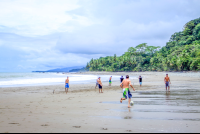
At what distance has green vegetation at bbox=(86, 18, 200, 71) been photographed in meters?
70.0

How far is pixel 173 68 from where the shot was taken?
7831cm

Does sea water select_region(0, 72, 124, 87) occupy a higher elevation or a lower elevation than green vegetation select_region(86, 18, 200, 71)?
lower

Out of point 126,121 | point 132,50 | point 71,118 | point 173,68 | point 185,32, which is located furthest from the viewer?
point 132,50

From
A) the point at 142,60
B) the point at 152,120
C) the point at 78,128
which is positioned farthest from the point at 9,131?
the point at 142,60

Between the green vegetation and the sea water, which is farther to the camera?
the green vegetation

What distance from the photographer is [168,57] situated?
82812 millimetres

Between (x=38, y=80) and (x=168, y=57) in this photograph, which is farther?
(x=168, y=57)

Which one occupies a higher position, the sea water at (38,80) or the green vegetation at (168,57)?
the green vegetation at (168,57)

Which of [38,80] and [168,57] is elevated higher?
[168,57]

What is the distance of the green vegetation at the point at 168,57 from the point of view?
Answer: 2755 inches

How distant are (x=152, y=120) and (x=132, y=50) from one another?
12393cm

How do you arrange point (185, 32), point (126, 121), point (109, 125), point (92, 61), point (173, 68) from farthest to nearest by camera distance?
point (92, 61) < point (185, 32) < point (173, 68) < point (126, 121) < point (109, 125)

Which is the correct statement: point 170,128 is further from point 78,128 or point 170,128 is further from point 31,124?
point 31,124

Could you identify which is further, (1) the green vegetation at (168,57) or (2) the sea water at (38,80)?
(1) the green vegetation at (168,57)
